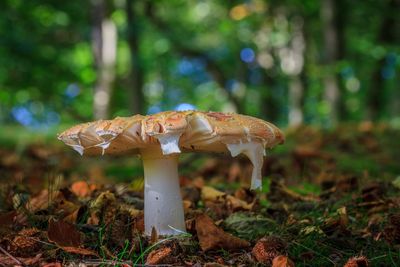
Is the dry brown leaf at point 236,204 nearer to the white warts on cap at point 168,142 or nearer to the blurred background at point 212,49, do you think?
the white warts on cap at point 168,142

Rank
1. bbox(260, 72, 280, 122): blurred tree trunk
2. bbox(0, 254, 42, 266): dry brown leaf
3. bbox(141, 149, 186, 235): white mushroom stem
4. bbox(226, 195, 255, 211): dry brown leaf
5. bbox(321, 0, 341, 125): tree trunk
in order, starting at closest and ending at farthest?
bbox(0, 254, 42, 266): dry brown leaf < bbox(141, 149, 186, 235): white mushroom stem < bbox(226, 195, 255, 211): dry brown leaf < bbox(321, 0, 341, 125): tree trunk < bbox(260, 72, 280, 122): blurred tree trunk

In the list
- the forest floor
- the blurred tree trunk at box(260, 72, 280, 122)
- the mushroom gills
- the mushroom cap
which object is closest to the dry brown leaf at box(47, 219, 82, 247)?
the forest floor

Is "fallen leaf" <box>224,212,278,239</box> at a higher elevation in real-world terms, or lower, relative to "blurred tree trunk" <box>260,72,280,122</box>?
lower

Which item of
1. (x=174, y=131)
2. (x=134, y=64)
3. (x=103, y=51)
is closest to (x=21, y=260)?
(x=174, y=131)

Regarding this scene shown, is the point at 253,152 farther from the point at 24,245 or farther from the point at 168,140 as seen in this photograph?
the point at 24,245

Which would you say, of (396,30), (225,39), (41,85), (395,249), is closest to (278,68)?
(225,39)

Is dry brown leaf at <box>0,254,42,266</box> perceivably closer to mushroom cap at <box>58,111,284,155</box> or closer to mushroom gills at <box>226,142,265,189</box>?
mushroom cap at <box>58,111,284,155</box>

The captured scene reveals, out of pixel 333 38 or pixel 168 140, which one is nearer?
pixel 168 140
